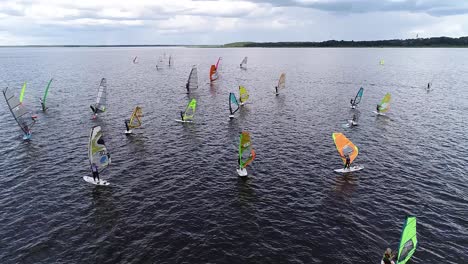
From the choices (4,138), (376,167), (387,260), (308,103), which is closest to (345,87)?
(308,103)

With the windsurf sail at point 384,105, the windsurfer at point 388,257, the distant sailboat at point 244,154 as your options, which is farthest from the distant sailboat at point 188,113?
the windsurfer at point 388,257

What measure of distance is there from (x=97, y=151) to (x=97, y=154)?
418 millimetres

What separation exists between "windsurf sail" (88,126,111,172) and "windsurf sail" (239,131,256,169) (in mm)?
17046

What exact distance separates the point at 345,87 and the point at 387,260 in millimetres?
89769

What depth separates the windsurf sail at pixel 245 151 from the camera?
38506 millimetres

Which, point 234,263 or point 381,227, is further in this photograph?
point 381,227

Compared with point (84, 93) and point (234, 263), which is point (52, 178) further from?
point (84, 93)

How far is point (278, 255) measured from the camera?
2541 cm

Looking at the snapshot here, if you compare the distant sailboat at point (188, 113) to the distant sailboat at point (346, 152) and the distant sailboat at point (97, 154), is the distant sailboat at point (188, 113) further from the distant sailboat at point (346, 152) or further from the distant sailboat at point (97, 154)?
the distant sailboat at point (346, 152)

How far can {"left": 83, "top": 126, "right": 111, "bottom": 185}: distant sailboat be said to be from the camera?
1421 inches

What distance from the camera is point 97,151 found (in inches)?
1453

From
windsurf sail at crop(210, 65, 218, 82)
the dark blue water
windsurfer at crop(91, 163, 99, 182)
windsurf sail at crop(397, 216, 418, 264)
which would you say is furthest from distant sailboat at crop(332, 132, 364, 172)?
windsurf sail at crop(210, 65, 218, 82)

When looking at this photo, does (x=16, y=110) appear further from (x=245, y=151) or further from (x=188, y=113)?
(x=245, y=151)

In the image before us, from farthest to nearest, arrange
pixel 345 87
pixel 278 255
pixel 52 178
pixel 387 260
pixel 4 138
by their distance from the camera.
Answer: pixel 345 87 < pixel 4 138 < pixel 52 178 < pixel 278 255 < pixel 387 260
